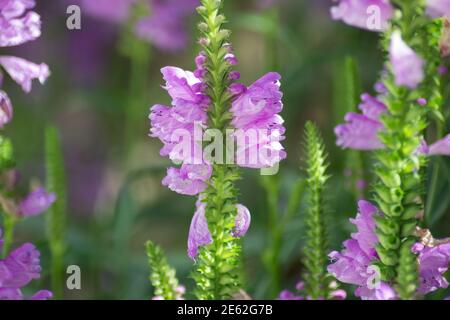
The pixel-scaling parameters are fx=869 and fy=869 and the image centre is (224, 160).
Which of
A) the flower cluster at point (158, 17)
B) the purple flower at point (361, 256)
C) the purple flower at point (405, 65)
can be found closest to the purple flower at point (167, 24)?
the flower cluster at point (158, 17)

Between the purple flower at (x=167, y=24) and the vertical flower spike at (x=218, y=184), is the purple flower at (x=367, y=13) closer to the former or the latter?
the vertical flower spike at (x=218, y=184)

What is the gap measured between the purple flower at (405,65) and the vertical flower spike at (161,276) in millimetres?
343

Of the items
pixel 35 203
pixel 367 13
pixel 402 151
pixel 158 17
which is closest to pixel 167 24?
pixel 158 17

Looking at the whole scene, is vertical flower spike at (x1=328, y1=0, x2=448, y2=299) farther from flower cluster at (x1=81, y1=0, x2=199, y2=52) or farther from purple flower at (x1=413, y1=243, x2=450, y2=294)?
flower cluster at (x1=81, y1=0, x2=199, y2=52)

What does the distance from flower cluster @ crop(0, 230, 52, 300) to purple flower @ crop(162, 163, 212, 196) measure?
0.19m

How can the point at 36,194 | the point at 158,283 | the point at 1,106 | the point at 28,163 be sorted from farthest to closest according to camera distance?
the point at 28,163, the point at 36,194, the point at 1,106, the point at 158,283

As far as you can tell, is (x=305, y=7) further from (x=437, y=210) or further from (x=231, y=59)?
(x=231, y=59)

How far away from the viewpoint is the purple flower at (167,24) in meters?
2.04

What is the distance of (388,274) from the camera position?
2.65 ft

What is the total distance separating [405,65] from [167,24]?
1.47m

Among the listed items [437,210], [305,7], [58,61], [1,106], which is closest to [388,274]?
[437,210]

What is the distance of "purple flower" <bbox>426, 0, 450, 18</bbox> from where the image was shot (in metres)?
0.81

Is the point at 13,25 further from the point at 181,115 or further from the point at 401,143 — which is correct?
the point at 401,143

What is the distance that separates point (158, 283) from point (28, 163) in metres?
1.27
